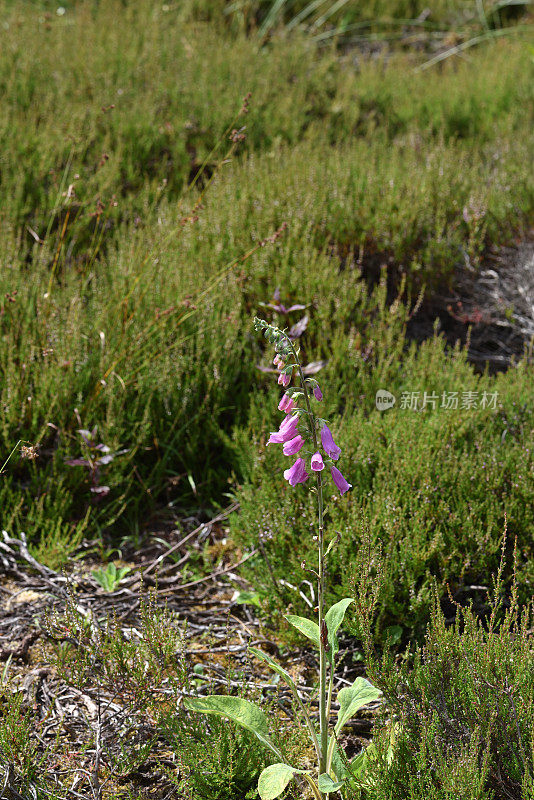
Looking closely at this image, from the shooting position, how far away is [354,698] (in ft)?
5.29

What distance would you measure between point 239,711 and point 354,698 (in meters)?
0.27

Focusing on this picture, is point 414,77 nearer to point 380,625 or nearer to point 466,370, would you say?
point 466,370

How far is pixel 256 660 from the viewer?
2.22 metres

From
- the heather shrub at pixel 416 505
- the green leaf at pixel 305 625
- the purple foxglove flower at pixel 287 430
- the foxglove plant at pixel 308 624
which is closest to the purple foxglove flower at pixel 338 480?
the foxglove plant at pixel 308 624

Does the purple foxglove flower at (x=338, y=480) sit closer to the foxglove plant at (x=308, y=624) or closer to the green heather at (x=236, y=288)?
the foxglove plant at (x=308, y=624)

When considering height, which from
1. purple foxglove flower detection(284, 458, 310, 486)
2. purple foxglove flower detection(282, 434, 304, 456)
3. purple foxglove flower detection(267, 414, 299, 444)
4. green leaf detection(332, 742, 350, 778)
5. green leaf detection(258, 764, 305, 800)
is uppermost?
purple foxglove flower detection(267, 414, 299, 444)

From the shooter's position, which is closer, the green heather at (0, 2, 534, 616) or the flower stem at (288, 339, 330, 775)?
the flower stem at (288, 339, 330, 775)

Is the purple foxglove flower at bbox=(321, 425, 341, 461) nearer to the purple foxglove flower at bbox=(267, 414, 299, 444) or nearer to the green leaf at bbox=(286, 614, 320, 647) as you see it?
the purple foxglove flower at bbox=(267, 414, 299, 444)

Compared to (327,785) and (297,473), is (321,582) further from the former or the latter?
(327,785)

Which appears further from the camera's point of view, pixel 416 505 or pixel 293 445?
pixel 416 505

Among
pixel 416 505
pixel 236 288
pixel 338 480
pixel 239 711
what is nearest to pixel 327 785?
pixel 239 711

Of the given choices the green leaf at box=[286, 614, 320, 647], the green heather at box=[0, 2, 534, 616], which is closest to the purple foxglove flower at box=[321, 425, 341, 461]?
the green leaf at box=[286, 614, 320, 647]

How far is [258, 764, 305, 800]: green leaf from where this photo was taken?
4.81ft

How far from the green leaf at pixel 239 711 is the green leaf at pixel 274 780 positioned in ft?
0.17
